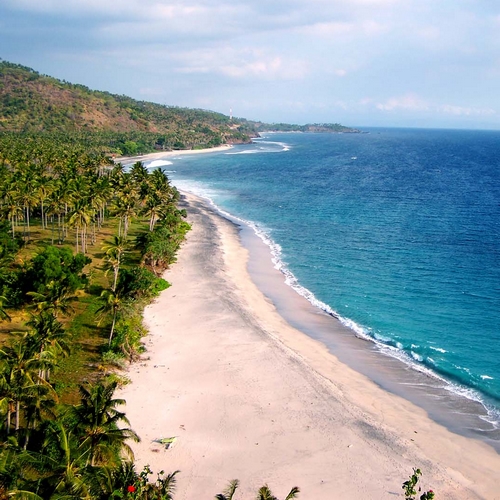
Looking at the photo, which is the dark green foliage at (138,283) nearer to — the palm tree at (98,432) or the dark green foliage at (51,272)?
the dark green foliage at (51,272)

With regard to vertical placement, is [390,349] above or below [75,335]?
below

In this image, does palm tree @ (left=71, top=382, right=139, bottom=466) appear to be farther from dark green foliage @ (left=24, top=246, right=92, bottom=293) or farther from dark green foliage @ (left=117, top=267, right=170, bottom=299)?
dark green foliage @ (left=117, top=267, right=170, bottom=299)

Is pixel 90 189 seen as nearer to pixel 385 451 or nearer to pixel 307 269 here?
pixel 307 269

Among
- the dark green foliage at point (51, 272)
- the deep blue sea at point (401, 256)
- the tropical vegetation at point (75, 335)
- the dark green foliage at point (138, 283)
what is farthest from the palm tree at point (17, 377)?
the deep blue sea at point (401, 256)

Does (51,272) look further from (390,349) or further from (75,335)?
(390,349)

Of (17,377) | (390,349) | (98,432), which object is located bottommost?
(390,349)

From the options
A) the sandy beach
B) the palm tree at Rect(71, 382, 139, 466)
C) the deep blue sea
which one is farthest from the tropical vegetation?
the deep blue sea

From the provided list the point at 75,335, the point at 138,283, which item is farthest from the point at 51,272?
the point at 138,283
